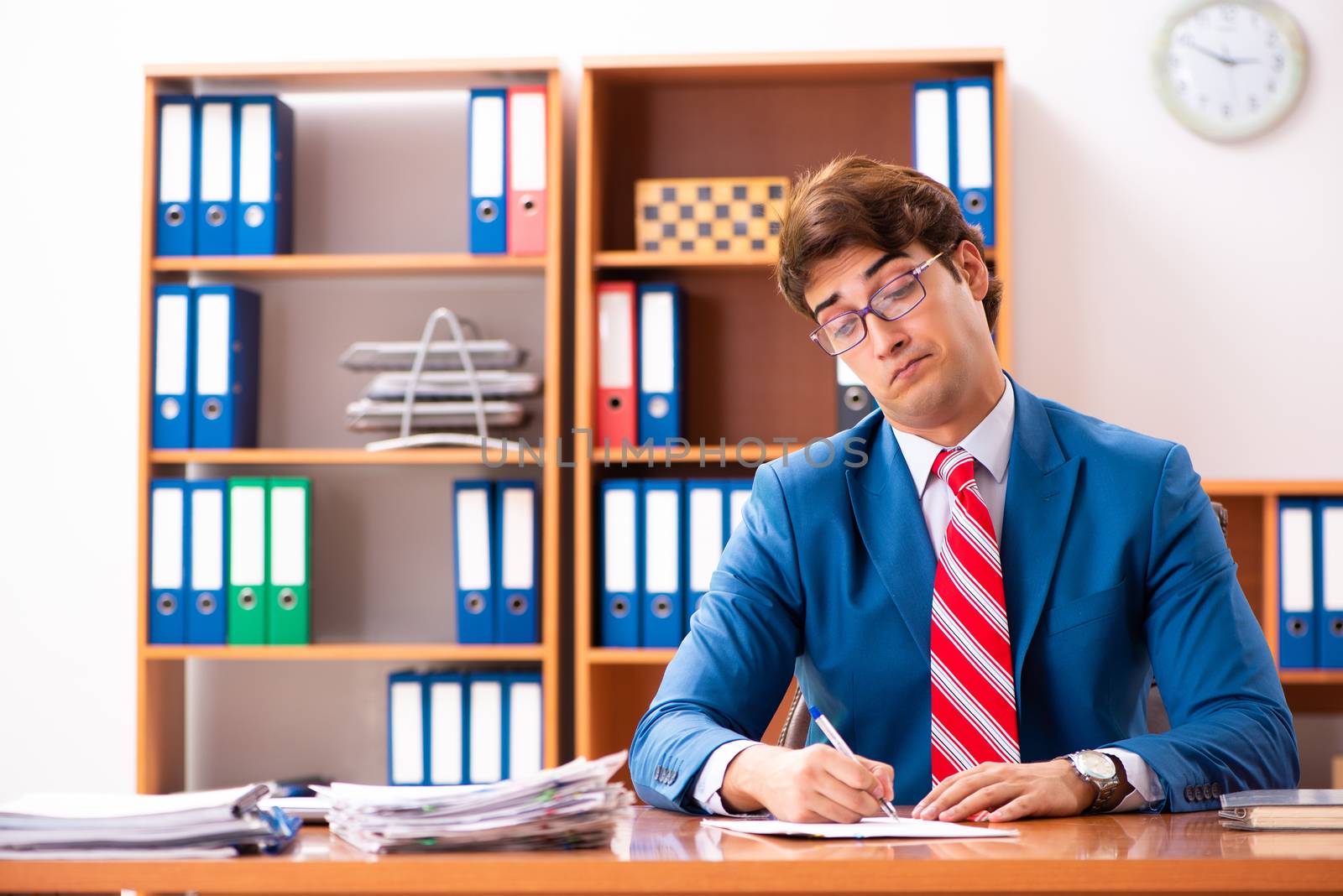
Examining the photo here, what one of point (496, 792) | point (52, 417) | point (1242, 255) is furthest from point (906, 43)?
point (496, 792)

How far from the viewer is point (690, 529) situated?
102 inches

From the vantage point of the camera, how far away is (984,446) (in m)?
1.48

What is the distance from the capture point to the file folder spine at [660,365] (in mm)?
2641

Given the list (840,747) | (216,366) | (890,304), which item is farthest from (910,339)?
(216,366)

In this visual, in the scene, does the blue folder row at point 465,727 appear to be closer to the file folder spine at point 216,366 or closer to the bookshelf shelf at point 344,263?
the file folder spine at point 216,366

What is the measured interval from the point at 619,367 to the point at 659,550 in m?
0.40

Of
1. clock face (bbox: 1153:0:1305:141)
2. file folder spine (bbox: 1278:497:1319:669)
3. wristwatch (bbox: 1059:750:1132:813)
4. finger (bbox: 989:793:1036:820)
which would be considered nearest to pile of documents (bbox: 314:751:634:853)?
finger (bbox: 989:793:1036:820)

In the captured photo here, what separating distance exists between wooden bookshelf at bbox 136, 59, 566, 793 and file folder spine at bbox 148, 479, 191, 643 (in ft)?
0.06

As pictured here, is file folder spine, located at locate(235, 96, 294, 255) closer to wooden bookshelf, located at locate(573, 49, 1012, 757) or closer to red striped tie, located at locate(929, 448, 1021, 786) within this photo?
wooden bookshelf, located at locate(573, 49, 1012, 757)

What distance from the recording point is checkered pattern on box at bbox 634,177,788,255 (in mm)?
2645

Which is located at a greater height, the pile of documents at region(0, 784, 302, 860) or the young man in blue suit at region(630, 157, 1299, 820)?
the young man in blue suit at region(630, 157, 1299, 820)

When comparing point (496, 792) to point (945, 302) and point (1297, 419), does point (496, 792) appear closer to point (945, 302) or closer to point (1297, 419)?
point (945, 302)

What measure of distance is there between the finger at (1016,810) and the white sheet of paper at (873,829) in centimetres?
4

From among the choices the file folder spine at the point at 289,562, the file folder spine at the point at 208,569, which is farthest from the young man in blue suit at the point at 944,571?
the file folder spine at the point at 208,569
